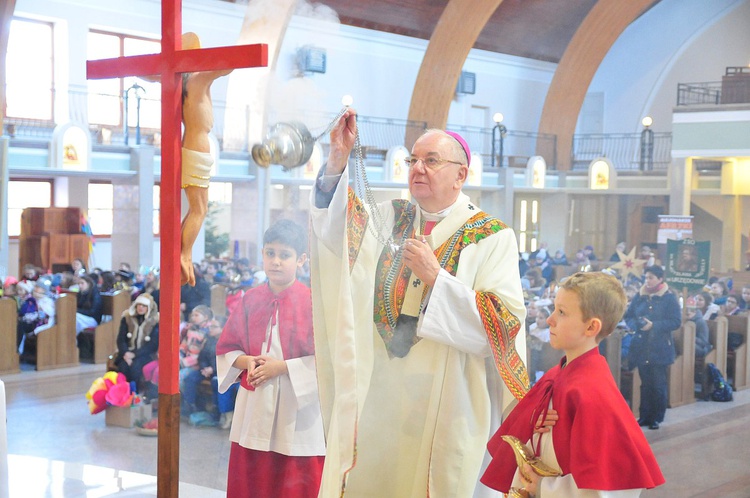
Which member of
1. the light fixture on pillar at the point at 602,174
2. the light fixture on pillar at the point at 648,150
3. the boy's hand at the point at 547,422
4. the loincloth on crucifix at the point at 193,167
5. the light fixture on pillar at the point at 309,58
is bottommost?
the boy's hand at the point at 547,422

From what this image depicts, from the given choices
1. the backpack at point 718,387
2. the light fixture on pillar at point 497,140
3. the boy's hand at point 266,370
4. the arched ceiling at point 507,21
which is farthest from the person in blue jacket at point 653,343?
the light fixture on pillar at point 497,140

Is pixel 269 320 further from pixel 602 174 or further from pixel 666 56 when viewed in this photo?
pixel 666 56

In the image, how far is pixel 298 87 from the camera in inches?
92.7

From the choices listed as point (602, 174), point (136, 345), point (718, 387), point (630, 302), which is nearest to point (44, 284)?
point (136, 345)

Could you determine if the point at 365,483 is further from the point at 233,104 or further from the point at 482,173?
the point at 482,173

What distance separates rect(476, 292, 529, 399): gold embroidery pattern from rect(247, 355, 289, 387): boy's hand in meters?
0.82

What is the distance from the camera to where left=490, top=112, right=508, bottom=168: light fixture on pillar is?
59.0ft

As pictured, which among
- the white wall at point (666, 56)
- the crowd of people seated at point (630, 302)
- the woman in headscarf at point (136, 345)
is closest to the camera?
the woman in headscarf at point (136, 345)

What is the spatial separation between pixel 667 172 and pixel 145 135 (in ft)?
35.7

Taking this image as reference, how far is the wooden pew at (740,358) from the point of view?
878 centimetres

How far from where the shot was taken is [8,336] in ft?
28.2

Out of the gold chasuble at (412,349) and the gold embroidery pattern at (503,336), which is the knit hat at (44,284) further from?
the gold embroidery pattern at (503,336)

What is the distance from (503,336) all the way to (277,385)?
921 mm

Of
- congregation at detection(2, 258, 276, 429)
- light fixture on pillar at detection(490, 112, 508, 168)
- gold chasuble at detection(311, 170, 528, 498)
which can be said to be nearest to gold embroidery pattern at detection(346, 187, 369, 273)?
gold chasuble at detection(311, 170, 528, 498)
